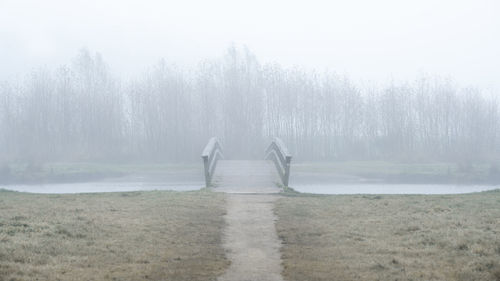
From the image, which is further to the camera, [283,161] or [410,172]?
[410,172]

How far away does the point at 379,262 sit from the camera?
7230mm

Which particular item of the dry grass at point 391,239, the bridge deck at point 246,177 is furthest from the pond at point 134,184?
the dry grass at point 391,239

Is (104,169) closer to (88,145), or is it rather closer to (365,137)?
(88,145)

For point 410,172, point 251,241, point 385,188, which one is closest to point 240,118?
point 410,172

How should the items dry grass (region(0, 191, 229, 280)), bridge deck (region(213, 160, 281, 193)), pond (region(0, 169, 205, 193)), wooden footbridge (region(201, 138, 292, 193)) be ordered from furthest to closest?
pond (region(0, 169, 205, 193)), wooden footbridge (region(201, 138, 292, 193)), bridge deck (region(213, 160, 281, 193)), dry grass (region(0, 191, 229, 280))

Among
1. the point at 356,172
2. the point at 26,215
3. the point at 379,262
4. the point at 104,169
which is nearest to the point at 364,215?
the point at 379,262

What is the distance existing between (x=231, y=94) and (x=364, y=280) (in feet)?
96.0

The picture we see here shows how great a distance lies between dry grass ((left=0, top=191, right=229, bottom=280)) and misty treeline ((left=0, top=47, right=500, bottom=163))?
22386 millimetres

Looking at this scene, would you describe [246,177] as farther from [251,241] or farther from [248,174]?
[251,241]

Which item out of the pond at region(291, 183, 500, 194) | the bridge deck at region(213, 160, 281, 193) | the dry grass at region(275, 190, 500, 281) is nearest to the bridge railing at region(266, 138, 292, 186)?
the bridge deck at region(213, 160, 281, 193)

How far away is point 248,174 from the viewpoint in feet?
62.4

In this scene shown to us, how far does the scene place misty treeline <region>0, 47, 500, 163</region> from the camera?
35.3 meters

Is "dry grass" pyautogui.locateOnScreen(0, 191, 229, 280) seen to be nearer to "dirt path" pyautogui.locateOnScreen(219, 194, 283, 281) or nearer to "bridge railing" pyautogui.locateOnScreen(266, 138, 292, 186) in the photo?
"dirt path" pyautogui.locateOnScreen(219, 194, 283, 281)

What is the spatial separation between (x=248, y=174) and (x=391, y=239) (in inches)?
413
